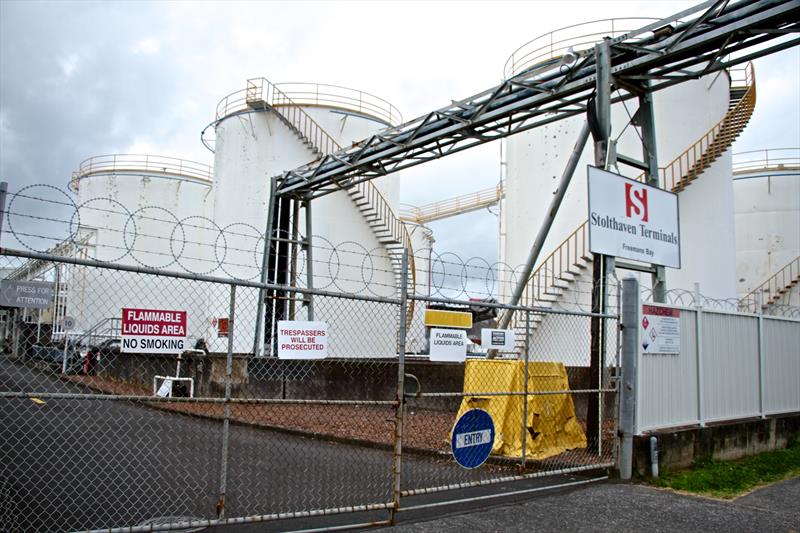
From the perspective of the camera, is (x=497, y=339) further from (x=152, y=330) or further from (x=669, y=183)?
(x=669, y=183)

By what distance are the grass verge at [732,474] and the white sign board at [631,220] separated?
314cm

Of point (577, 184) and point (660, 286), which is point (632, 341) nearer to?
point (660, 286)

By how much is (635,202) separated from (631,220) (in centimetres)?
31

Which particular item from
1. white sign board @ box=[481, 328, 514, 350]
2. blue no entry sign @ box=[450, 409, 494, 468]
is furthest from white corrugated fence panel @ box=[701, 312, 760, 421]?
blue no entry sign @ box=[450, 409, 494, 468]

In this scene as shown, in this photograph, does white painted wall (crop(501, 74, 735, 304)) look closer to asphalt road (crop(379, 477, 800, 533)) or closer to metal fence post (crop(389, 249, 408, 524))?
A: asphalt road (crop(379, 477, 800, 533))

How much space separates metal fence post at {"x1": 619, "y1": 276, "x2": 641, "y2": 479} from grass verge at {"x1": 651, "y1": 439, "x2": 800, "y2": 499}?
0.44m

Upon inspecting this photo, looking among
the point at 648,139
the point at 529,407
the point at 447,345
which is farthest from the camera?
the point at 648,139

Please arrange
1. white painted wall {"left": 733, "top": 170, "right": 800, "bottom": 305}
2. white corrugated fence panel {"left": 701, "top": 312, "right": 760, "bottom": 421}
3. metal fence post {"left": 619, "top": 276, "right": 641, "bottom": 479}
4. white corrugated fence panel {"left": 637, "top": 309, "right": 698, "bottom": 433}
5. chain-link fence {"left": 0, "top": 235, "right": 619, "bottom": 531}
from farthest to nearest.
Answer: white painted wall {"left": 733, "top": 170, "right": 800, "bottom": 305} < white corrugated fence panel {"left": 701, "top": 312, "right": 760, "bottom": 421} < white corrugated fence panel {"left": 637, "top": 309, "right": 698, "bottom": 433} < metal fence post {"left": 619, "top": 276, "right": 641, "bottom": 479} < chain-link fence {"left": 0, "top": 235, "right": 619, "bottom": 531}

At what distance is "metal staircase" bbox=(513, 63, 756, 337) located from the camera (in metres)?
17.3

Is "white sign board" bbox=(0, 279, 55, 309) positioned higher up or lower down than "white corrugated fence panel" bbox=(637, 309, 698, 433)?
higher up

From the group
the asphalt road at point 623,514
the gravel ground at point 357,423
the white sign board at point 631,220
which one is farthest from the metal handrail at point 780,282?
the asphalt road at point 623,514

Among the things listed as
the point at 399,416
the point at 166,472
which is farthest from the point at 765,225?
the point at 166,472

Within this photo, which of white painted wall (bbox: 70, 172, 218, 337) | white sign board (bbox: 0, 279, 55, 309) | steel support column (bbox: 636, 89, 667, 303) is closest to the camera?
white sign board (bbox: 0, 279, 55, 309)

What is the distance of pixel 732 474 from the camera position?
8.59 metres
